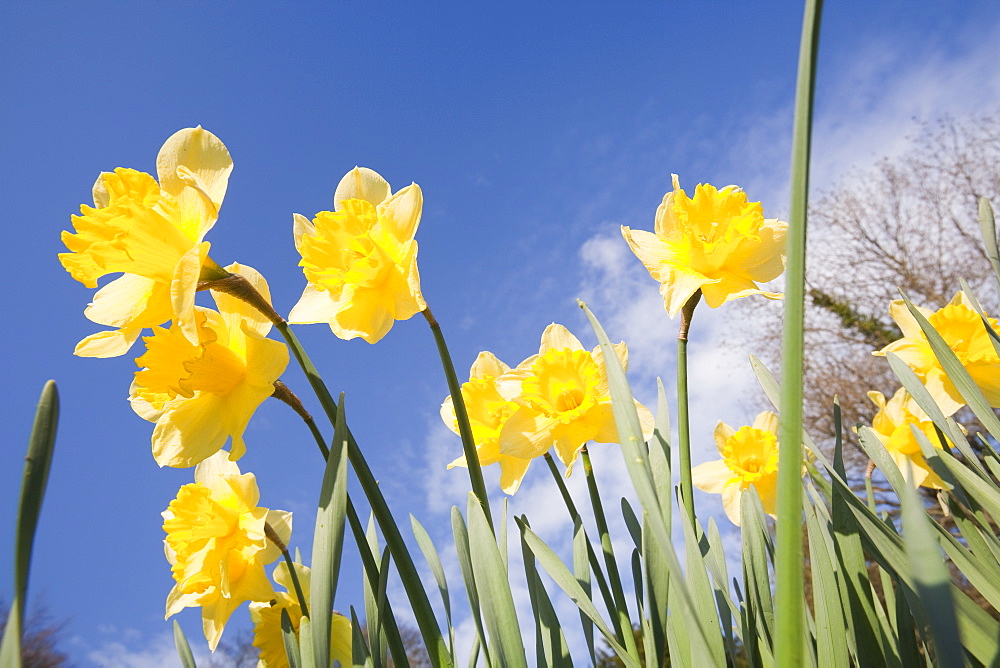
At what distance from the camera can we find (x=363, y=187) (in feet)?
3.39

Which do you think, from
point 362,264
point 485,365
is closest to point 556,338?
point 485,365

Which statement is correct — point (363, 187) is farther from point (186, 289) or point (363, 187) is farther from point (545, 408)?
point (545, 408)

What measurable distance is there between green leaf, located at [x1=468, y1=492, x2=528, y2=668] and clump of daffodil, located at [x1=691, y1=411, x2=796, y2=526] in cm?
87

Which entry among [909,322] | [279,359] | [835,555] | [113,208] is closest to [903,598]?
[835,555]

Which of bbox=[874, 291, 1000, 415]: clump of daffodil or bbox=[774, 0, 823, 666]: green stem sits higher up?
bbox=[874, 291, 1000, 415]: clump of daffodil

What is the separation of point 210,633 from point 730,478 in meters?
1.24

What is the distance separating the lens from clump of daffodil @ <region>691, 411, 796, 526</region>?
1.53 m

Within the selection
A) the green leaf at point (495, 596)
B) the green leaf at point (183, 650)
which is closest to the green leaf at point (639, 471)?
the green leaf at point (495, 596)

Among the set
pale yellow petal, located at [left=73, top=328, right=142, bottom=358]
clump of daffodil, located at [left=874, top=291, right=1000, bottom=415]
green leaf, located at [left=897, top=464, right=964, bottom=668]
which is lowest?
green leaf, located at [left=897, top=464, right=964, bottom=668]

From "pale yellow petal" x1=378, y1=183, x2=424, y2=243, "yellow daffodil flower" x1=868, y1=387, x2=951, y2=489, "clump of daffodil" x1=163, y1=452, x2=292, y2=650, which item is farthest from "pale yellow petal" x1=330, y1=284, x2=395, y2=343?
"yellow daffodil flower" x1=868, y1=387, x2=951, y2=489

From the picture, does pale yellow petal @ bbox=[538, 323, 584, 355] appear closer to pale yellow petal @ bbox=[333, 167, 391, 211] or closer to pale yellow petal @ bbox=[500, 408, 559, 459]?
pale yellow petal @ bbox=[500, 408, 559, 459]

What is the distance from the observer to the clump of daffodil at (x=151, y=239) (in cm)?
79

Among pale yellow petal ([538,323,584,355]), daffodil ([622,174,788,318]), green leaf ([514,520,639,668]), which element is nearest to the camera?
green leaf ([514,520,639,668])

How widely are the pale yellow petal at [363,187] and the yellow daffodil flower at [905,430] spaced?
1.22 metres
